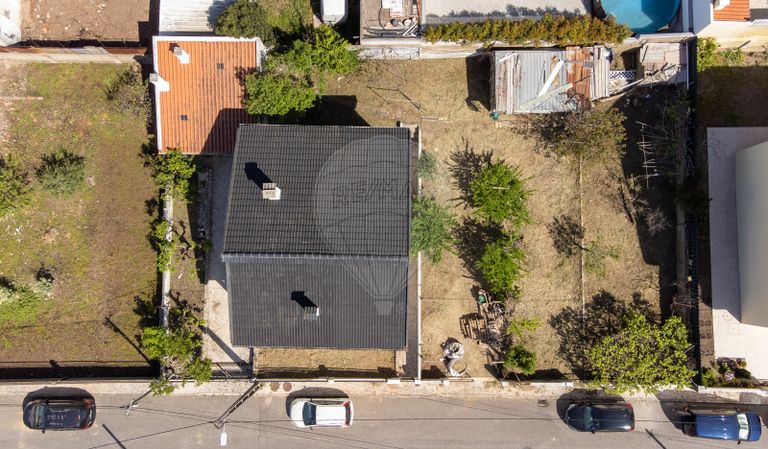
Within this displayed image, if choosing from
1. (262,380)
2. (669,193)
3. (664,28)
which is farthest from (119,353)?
(664,28)

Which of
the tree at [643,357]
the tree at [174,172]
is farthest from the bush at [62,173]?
the tree at [643,357]

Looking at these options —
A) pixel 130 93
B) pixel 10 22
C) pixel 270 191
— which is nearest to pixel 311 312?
pixel 270 191

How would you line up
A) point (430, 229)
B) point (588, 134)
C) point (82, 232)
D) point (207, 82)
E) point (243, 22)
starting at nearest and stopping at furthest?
point (243, 22), point (207, 82), point (588, 134), point (430, 229), point (82, 232)

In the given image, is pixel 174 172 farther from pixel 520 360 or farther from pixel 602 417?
pixel 602 417

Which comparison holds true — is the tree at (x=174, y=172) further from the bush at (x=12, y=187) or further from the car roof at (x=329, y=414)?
the car roof at (x=329, y=414)

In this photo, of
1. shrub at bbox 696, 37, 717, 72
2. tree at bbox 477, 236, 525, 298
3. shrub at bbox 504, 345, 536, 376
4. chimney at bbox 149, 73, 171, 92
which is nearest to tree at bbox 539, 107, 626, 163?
shrub at bbox 696, 37, 717, 72
